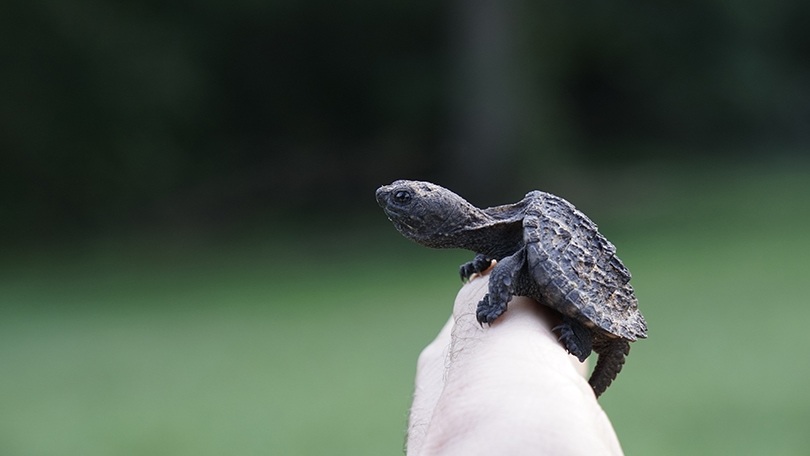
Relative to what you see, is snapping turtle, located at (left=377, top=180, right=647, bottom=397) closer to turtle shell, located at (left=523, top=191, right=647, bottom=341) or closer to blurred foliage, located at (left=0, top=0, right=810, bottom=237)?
turtle shell, located at (left=523, top=191, right=647, bottom=341)

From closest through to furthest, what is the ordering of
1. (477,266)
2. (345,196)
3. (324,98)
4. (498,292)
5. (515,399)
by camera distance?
(515,399), (498,292), (477,266), (345,196), (324,98)

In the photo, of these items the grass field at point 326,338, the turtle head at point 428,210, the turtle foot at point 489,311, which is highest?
the turtle head at point 428,210

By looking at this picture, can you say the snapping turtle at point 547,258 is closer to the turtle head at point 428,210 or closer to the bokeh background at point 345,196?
the turtle head at point 428,210

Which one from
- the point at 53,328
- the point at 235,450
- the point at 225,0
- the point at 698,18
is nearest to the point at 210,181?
the point at 225,0

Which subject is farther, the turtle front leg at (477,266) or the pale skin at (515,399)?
the turtle front leg at (477,266)

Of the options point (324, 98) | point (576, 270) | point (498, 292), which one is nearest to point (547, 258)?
point (576, 270)

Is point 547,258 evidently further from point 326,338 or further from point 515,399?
point 326,338

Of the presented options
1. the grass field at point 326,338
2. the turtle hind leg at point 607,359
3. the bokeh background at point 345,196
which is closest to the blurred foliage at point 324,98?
the bokeh background at point 345,196
